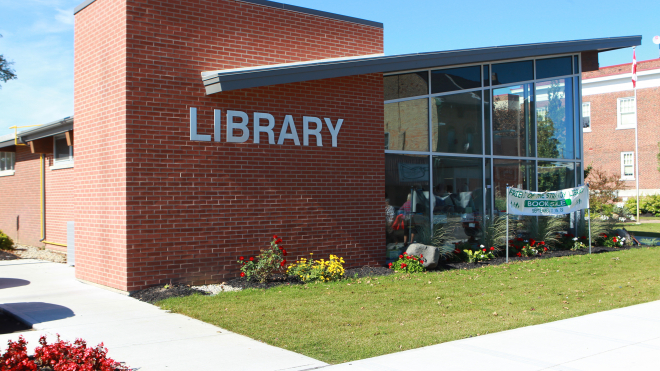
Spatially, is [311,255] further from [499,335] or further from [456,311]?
[499,335]

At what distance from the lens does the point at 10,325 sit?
7078 millimetres

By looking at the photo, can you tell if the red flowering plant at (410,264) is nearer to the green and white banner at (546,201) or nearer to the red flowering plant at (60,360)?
the green and white banner at (546,201)

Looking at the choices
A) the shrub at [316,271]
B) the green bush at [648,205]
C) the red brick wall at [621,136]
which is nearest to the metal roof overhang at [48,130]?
the shrub at [316,271]

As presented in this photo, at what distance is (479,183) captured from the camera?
14.2 metres

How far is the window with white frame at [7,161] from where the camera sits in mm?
18531

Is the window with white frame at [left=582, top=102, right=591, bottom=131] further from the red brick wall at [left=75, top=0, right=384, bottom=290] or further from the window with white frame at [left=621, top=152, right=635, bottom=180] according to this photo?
the red brick wall at [left=75, top=0, right=384, bottom=290]

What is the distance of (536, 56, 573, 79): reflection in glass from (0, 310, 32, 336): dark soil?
14089 millimetres

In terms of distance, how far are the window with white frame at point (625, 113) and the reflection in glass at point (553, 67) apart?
2388 centimetres

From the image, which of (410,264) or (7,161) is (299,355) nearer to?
(410,264)

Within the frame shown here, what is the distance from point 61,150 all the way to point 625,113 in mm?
35367

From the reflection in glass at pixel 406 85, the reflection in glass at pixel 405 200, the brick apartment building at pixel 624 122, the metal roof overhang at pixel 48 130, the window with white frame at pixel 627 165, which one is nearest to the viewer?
the reflection in glass at pixel 405 200

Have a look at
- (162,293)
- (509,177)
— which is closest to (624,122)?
(509,177)

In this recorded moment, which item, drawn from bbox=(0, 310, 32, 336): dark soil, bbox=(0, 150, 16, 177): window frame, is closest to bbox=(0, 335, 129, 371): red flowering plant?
bbox=(0, 310, 32, 336): dark soil

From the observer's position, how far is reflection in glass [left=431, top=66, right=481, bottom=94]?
528 inches
